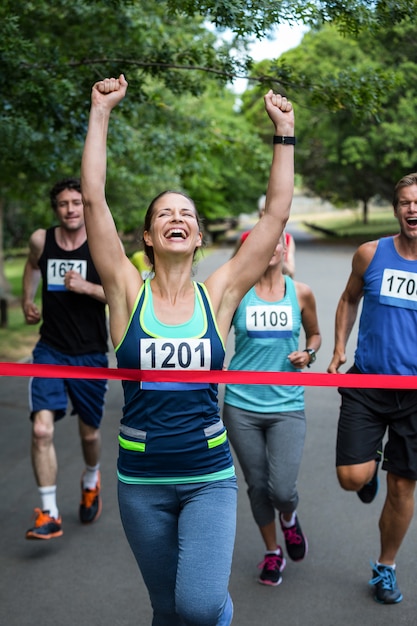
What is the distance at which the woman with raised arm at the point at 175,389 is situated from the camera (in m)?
2.99

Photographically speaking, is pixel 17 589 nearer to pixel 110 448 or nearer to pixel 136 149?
pixel 110 448

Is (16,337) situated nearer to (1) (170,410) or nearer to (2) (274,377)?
(2) (274,377)

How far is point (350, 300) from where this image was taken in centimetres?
473

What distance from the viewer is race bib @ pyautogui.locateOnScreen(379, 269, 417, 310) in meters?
4.18

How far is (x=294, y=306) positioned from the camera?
479cm

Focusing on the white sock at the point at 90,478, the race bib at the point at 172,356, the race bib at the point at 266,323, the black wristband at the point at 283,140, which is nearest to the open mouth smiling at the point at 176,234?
the race bib at the point at 172,356

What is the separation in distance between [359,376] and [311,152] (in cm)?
4144

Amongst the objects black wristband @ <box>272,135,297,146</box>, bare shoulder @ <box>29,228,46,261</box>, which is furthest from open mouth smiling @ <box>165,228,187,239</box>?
bare shoulder @ <box>29,228,46,261</box>

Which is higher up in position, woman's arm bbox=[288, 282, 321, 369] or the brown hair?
the brown hair

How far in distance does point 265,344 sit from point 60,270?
59.4 inches

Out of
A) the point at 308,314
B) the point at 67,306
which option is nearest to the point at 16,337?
the point at 67,306

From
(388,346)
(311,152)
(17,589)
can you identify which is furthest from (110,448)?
(311,152)

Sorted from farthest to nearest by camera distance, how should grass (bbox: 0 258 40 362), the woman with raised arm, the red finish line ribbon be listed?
grass (bbox: 0 258 40 362)
the red finish line ribbon
the woman with raised arm

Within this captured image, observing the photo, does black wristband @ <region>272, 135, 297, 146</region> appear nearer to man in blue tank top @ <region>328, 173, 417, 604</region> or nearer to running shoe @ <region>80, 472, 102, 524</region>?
man in blue tank top @ <region>328, 173, 417, 604</region>
